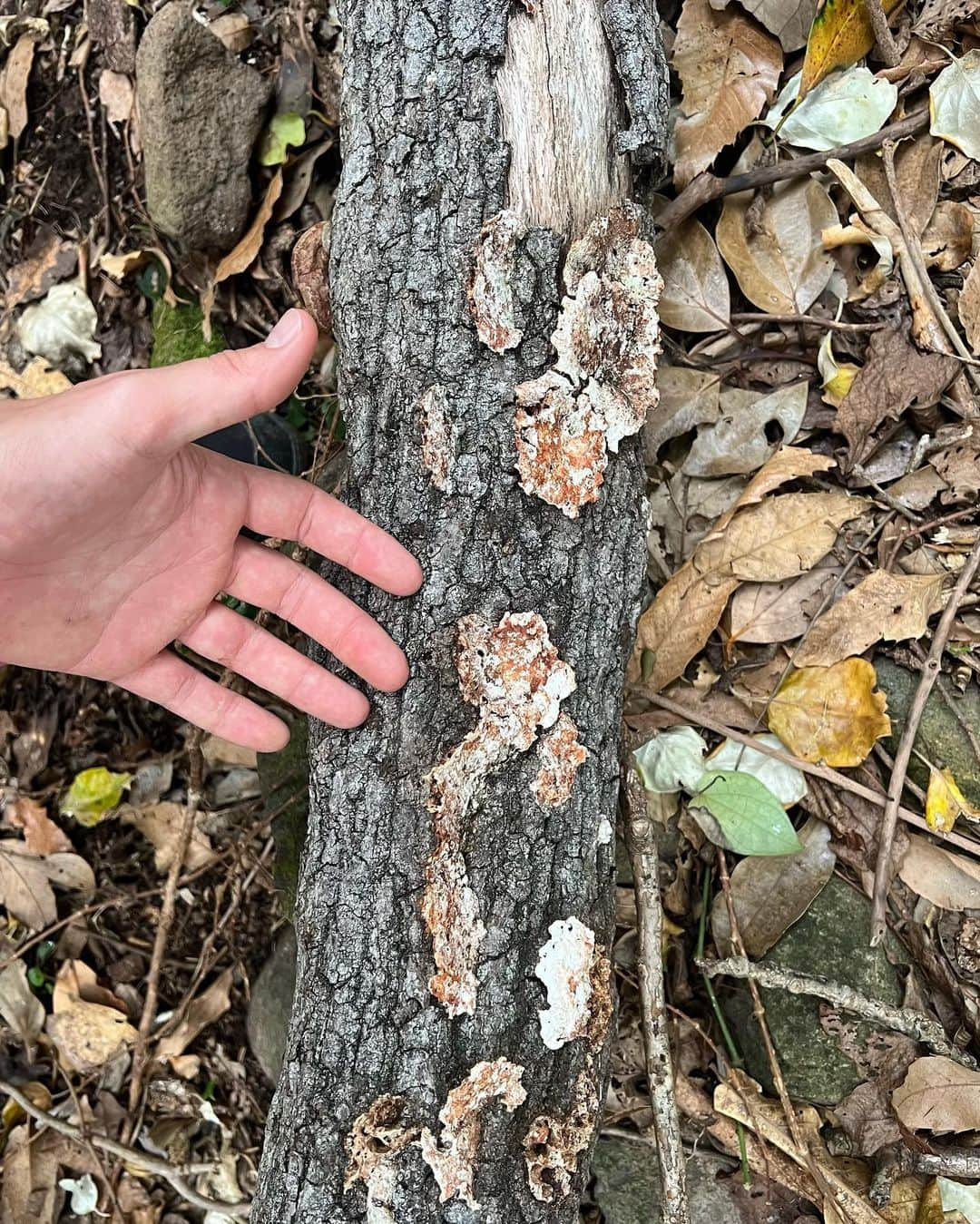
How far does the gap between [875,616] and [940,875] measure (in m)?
0.54

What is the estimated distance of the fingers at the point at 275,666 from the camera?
1.57 meters

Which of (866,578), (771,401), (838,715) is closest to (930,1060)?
(838,715)

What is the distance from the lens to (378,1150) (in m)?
1.42

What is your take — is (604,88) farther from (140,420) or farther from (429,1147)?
(429,1147)

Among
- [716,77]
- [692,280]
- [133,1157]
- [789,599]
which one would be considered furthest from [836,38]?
[133,1157]

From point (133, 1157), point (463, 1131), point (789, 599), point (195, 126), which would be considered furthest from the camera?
point (133, 1157)

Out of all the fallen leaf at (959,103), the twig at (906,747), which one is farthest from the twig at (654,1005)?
the fallen leaf at (959,103)

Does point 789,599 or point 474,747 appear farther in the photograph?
point 789,599

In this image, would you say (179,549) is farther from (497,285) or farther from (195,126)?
(195,126)

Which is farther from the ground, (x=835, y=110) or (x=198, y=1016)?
(x=835, y=110)

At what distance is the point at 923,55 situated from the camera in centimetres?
193

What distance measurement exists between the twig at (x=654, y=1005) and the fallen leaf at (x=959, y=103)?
1472 millimetres

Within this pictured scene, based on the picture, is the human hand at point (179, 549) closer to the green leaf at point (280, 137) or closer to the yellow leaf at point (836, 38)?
the green leaf at point (280, 137)

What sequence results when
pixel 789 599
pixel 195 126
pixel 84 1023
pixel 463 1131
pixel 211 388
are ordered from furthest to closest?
pixel 84 1023
pixel 195 126
pixel 789 599
pixel 463 1131
pixel 211 388
